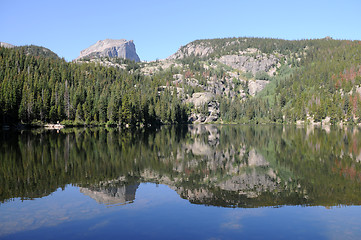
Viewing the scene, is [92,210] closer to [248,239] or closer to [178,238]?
[178,238]

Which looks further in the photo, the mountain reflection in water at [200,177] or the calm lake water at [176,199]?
the mountain reflection in water at [200,177]

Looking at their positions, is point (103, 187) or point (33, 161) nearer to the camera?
point (103, 187)

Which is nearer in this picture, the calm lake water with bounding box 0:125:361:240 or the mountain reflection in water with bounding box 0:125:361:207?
the calm lake water with bounding box 0:125:361:240

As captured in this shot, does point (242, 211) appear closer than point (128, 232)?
No

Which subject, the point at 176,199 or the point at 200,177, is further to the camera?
the point at 200,177

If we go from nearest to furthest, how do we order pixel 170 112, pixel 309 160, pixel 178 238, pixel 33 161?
pixel 178 238
pixel 33 161
pixel 309 160
pixel 170 112

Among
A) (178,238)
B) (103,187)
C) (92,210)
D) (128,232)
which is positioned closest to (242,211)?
(178,238)

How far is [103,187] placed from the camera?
20.1 meters

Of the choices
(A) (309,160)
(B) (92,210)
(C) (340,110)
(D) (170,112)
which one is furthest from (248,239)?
(C) (340,110)

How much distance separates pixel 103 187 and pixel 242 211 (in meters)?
10.0

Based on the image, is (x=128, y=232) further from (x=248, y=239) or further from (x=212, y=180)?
(x=212, y=180)

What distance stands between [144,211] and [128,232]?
309cm

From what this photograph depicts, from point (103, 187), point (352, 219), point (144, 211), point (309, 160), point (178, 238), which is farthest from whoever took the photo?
point (309, 160)

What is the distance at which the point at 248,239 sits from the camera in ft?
38.9
